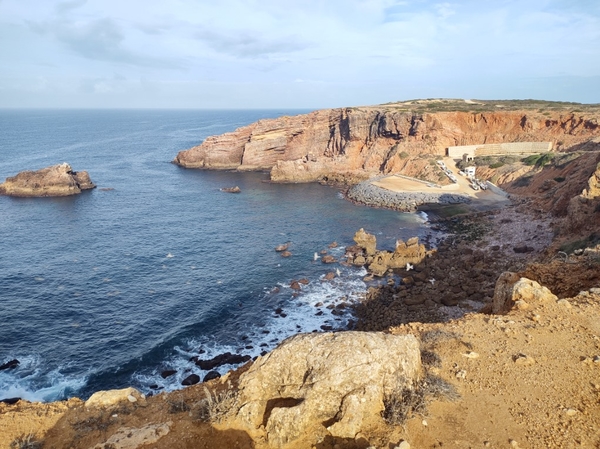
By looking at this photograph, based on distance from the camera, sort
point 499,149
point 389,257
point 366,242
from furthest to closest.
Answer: point 499,149
point 366,242
point 389,257

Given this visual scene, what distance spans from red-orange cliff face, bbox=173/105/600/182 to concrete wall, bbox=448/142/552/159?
221cm

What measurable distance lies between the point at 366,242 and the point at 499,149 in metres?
46.4

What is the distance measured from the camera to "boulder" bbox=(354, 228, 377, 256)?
43969 mm

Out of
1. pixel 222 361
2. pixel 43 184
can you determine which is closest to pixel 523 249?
pixel 222 361

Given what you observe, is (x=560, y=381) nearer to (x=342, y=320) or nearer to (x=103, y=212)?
(x=342, y=320)

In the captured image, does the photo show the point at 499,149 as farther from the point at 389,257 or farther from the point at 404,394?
the point at 404,394

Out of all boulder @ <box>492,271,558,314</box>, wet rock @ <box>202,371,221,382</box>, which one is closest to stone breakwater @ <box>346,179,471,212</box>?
wet rock @ <box>202,371,221,382</box>

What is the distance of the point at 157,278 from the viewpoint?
38625mm

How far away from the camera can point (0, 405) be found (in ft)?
46.2

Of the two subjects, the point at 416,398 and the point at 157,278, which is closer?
the point at 416,398

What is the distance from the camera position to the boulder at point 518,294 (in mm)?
15875

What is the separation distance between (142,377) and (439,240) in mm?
35254

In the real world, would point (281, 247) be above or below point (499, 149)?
below

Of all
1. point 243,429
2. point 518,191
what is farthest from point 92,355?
point 518,191
